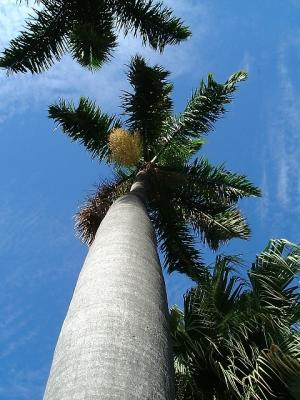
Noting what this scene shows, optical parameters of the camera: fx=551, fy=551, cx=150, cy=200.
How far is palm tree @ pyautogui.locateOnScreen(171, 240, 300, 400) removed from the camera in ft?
16.4

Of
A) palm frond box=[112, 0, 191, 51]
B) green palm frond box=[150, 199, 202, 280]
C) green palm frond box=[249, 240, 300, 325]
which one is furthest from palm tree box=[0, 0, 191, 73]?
green palm frond box=[249, 240, 300, 325]

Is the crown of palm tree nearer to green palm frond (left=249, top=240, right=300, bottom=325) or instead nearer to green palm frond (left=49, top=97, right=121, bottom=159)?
green palm frond (left=49, top=97, right=121, bottom=159)

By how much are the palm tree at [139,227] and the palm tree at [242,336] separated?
38.7 inches

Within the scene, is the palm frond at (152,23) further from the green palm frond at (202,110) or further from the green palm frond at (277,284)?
the green palm frond at (277,284)

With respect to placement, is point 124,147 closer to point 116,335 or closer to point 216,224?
point 216,224

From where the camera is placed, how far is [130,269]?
456cm

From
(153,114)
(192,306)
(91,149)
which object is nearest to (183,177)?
(153,114)

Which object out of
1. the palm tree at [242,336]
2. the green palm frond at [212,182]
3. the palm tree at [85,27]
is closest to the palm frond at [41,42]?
the palm tree at [85,27]

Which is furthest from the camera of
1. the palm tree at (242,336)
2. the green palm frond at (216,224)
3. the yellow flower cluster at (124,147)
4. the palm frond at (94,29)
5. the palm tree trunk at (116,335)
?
the green palm frond at (216,224)

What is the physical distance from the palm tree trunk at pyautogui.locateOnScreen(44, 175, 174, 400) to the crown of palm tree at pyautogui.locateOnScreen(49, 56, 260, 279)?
7.08m

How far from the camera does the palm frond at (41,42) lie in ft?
39.3

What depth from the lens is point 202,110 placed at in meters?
13.1

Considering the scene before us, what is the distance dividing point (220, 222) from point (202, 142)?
3.45 meters

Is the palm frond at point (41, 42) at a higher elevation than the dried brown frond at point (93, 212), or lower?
higher
